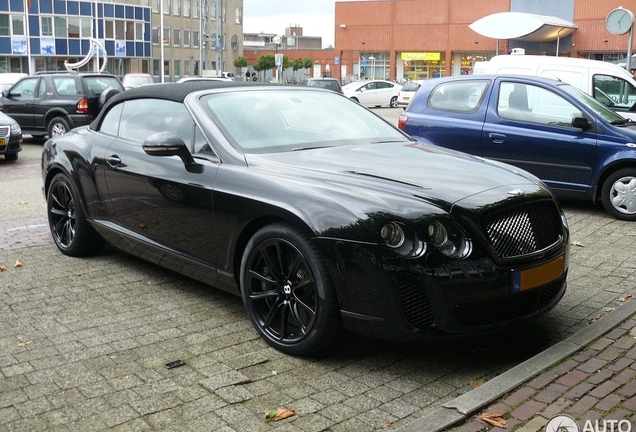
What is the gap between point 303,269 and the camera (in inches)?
169

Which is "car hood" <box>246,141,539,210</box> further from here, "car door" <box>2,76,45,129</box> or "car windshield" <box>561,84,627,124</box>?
"car door" <box>2,76,45,129</box>

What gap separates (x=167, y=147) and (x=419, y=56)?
68.0 m

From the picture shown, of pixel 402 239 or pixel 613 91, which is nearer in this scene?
pixel 402 239

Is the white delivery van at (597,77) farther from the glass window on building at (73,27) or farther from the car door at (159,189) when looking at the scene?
the glass window on building at (73,27)

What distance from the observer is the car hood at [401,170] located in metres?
4.26

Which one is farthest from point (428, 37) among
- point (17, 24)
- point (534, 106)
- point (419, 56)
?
point (534, 106)

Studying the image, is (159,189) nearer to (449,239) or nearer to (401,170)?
(401,170)

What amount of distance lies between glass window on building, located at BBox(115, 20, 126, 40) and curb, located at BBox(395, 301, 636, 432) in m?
73.2

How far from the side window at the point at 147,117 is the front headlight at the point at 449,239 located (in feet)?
7.11

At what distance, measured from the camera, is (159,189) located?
5.35 metres

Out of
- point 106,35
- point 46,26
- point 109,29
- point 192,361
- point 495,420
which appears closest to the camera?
point 495,420

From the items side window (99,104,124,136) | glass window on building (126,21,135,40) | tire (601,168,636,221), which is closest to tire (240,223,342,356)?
side window (99,104,124,136)

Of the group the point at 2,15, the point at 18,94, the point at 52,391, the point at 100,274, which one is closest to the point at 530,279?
the point at 52,391

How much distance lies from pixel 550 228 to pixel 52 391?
114 inches
